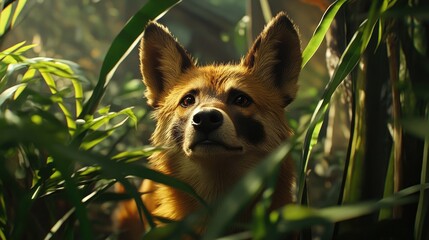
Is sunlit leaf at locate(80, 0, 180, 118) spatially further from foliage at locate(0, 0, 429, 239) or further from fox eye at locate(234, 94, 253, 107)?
fox eye at locate(234, 94, 253, 107)

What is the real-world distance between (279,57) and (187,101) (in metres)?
0.43

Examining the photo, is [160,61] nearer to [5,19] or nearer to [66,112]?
[66,112]

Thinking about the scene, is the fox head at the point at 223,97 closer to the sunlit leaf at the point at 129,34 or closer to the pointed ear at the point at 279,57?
the pointed ear at the point at 279,57

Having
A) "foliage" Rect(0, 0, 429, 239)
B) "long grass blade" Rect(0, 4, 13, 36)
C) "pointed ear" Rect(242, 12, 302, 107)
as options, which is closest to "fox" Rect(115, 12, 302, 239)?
"pointed ear" Rect(242, 12, 302, 107)

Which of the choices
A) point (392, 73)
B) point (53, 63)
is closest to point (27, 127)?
point (53, 63)

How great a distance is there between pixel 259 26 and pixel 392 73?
2.19 m

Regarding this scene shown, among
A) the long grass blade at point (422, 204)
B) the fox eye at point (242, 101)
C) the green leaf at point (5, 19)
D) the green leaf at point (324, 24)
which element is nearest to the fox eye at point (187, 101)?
the fox eye at point (242, 101)

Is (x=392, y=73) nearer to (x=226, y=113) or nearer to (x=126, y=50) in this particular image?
(x=226, y=113)

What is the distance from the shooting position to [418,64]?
2.33 metres

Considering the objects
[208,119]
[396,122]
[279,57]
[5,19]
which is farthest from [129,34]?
[396,122]

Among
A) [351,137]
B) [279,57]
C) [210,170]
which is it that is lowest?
[210,170]

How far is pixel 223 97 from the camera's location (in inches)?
102

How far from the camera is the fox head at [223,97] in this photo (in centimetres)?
243

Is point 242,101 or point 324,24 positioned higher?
point 324,24
